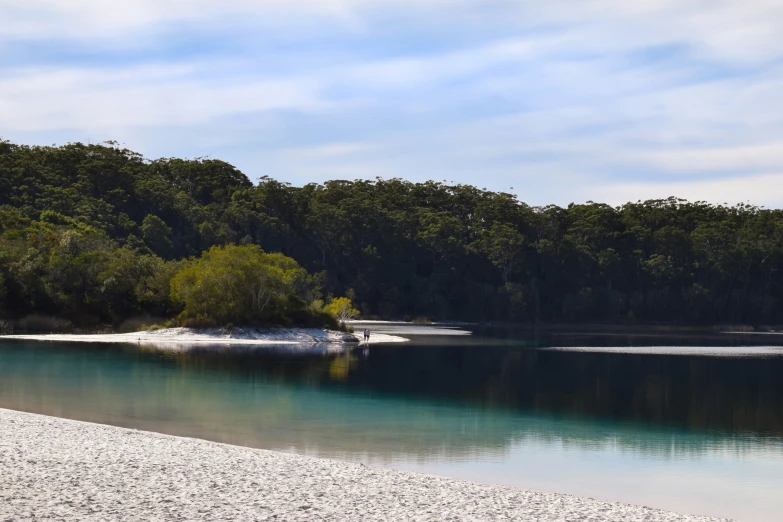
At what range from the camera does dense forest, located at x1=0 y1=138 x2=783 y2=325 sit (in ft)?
409

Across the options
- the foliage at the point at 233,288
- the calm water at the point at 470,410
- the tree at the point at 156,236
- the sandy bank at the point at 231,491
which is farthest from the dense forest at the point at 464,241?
the sandy bank at the point at 231,491

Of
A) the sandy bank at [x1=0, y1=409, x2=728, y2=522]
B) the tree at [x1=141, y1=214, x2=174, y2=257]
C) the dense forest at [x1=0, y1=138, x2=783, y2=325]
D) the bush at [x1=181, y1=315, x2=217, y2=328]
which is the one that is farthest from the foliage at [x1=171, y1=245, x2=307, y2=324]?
the dense forest at [x1=0, y1=138, x2=783, y2=325]

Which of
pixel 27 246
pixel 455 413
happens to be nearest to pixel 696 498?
pixel 455 413

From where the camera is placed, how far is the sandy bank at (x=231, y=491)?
1330 centimetres

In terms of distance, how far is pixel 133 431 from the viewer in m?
22.5

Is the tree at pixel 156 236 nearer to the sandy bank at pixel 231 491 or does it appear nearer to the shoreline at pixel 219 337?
the shoreline at pixel 219 337

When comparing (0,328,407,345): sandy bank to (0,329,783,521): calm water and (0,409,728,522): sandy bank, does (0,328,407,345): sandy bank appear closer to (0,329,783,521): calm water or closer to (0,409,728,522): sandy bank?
(0,329,783,521): calm water

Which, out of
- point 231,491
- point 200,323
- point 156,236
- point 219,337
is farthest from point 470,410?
point 156,236

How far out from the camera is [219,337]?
64.8m

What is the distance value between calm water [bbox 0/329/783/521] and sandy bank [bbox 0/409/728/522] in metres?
2.79

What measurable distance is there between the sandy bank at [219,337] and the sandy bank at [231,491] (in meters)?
44.2

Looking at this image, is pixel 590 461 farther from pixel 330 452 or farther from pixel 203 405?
pixel 203 405

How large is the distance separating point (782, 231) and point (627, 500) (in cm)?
13479

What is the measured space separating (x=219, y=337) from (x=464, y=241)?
265 feet
